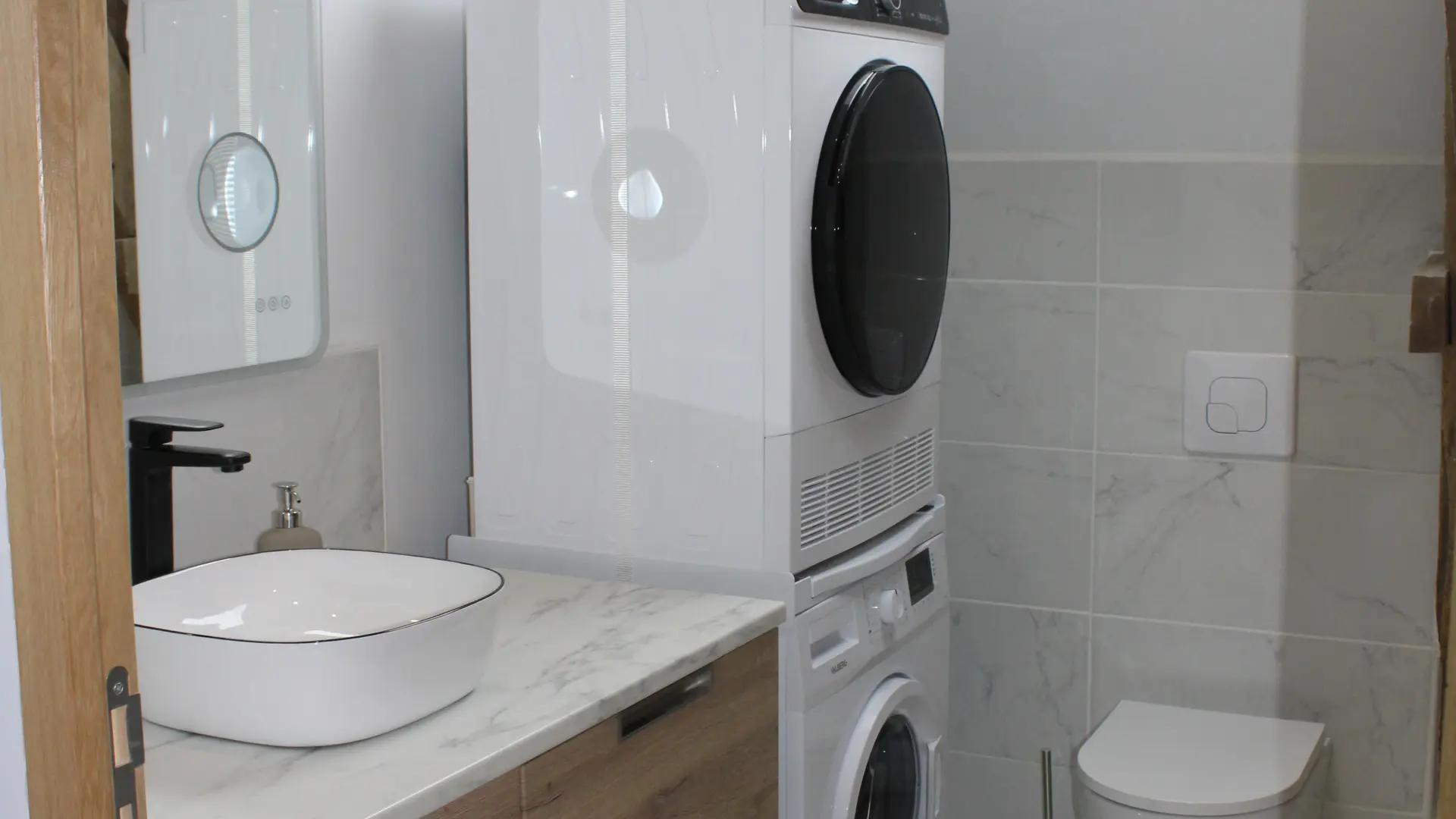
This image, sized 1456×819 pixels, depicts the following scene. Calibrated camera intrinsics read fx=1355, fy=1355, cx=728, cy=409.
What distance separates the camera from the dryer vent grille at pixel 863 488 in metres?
1.88

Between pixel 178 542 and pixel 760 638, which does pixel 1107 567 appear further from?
pixel 178 542

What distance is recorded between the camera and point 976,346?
2709mm

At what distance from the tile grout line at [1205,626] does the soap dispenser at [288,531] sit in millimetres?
1500

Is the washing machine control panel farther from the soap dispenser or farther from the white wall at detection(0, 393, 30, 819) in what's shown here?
the white wall at detection(0, 393, 30, 819)

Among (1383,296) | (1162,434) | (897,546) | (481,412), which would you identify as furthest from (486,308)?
(1383,296)

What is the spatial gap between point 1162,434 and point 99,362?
2158mm

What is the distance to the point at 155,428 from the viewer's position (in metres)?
1.51

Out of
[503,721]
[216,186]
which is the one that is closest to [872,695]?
[503,721]

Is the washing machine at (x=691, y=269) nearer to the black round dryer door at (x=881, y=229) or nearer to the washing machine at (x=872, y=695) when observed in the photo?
the black round dryer door at (x=881, y=229)

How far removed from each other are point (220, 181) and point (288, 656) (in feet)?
2.41

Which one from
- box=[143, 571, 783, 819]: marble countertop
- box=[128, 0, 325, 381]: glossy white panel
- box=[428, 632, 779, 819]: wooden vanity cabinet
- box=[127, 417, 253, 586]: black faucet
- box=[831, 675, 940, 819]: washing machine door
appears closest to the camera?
box=[143, 571, 783, 819]: marble countertop

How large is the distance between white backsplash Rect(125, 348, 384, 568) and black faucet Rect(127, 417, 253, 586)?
0.13m

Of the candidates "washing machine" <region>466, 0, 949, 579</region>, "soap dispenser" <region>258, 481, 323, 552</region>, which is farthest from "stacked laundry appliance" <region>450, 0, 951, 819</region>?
"soap dispenser" <region>258, 481, 323, 552</region>

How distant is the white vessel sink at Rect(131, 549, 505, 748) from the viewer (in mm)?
1243
